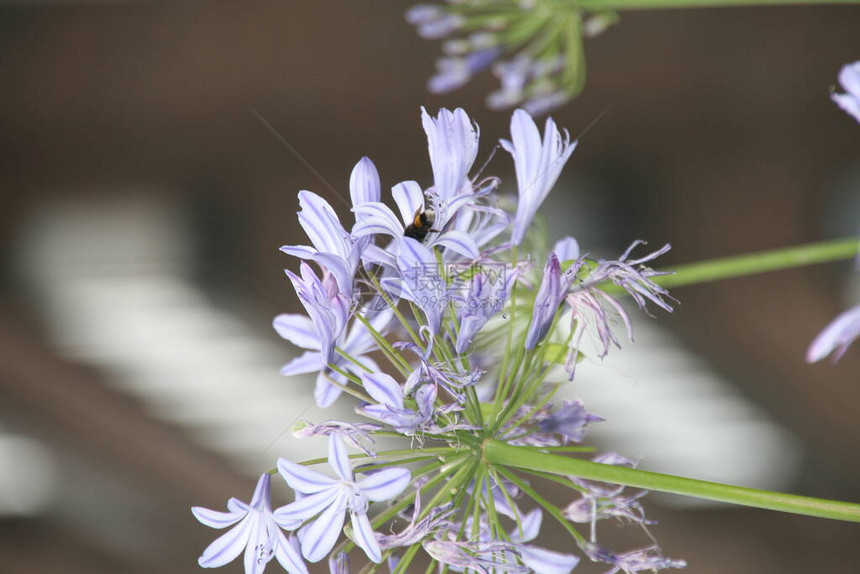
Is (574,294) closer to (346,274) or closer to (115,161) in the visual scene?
(346,274)

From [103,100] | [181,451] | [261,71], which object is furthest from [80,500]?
[261,71]

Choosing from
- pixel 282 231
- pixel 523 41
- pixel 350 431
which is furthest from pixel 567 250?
pixel 282 231

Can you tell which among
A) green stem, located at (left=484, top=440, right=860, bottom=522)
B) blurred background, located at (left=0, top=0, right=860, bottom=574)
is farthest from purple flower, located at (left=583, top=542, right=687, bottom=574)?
blurred background, located at (left=0, top=0, right=860, bottom=574)

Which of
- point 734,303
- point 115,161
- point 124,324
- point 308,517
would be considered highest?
point 734,303

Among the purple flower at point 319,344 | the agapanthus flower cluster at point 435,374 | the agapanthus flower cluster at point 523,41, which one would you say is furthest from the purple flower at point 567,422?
the agapanthus flower cluster at point 523,41

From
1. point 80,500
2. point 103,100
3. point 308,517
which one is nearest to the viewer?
point 308,517

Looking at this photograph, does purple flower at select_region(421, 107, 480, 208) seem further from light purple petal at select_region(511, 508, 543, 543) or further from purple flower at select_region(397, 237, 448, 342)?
light purple petal at select_region(511, 508, 543, 543)
